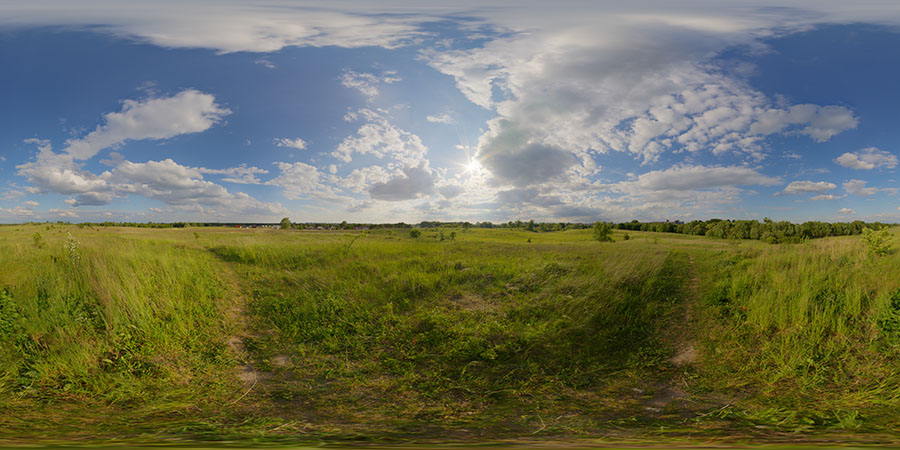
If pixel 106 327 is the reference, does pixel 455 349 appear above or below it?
below

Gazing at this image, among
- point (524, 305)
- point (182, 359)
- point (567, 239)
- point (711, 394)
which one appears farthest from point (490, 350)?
point (567, 239)

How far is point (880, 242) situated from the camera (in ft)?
26.3

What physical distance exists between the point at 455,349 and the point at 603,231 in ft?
Answer: 31.1

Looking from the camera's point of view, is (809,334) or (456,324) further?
(456,324)

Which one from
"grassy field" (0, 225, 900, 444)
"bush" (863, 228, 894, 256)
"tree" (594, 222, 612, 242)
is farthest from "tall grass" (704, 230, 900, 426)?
"tree" (594, 222, 612, 242)

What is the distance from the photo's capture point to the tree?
13.7 metres

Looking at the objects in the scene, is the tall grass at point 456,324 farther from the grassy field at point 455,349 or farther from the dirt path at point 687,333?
the dirt path at point 687,333

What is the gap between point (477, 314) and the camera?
8117 mm

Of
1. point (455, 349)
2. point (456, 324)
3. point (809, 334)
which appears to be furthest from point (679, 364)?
point (456, 324)

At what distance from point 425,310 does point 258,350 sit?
336 cm

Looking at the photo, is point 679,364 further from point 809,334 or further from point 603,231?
point 603,231

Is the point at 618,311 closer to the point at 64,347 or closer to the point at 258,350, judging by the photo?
the point at 258,350

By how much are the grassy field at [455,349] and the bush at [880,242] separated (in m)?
0.36

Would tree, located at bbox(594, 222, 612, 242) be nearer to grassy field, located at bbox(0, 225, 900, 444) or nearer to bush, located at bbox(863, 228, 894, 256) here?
grassy field, located at bbox(0, 225, 900, 444)
